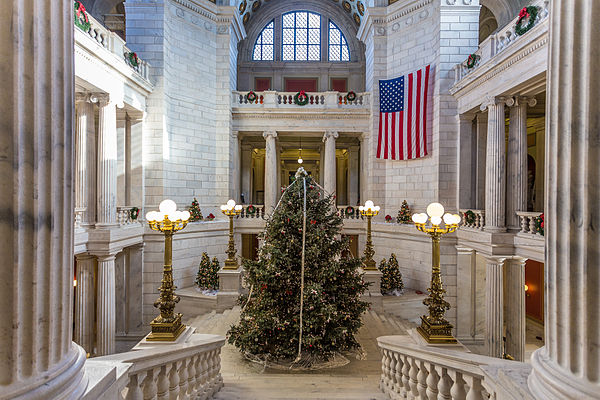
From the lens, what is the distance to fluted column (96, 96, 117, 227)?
10891 millimetres

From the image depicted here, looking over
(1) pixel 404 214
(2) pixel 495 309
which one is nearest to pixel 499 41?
(1) pixel 404 214

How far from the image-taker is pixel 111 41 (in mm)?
11141

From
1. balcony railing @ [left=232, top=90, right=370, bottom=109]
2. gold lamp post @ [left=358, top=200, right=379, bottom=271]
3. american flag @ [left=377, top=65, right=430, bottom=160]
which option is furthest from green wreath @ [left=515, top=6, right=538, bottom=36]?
balcony railing @ [left=232, top=90, right=370, bottom=109]

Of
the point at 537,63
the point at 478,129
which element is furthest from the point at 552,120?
the point at 478,129

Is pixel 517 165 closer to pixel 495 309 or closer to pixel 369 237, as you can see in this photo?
pixel 495 309

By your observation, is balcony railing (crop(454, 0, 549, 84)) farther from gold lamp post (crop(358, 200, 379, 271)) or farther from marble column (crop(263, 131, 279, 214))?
marble column (crop(263, 131, 279, 214))

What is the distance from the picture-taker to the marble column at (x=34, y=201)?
1953 millimetres

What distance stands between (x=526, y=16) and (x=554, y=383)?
1007cm

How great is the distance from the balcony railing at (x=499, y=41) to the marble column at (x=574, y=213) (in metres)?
7.79

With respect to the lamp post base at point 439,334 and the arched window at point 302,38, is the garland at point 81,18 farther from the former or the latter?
the arched window at point 302,38

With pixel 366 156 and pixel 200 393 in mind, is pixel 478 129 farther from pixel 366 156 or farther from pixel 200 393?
pixel 200 393

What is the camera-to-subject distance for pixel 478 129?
1285 cm

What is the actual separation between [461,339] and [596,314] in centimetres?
1215

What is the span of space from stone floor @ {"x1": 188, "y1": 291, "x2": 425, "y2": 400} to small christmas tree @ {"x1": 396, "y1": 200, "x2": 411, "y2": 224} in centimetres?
539
